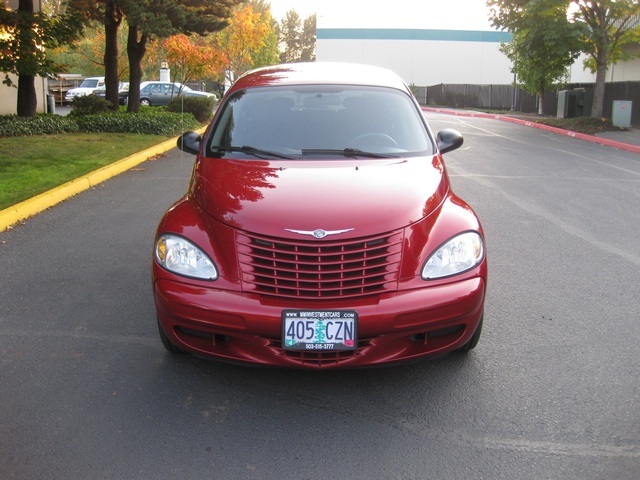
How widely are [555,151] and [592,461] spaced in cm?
1442

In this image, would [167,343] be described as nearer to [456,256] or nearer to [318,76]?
[456,256]

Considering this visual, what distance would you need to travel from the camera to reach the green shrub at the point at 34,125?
15242mm

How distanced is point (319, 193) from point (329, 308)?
30.4 inches

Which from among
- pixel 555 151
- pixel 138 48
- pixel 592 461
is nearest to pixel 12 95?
pixel 138 48

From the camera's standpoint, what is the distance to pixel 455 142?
205 inches

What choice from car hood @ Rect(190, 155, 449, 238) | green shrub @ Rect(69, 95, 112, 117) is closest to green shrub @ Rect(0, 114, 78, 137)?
green shrub @ Rect(69, 95, 112, 117)

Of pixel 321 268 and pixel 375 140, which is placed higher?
pixel 375 140

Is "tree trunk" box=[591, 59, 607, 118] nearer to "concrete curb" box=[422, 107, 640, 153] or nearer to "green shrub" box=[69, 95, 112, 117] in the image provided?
"concrete curb" box=[422, 107, 640, 153]

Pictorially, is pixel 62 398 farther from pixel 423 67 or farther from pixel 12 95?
pixel 423 67

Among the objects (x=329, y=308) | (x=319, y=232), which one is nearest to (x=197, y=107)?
(x=319, y=232)

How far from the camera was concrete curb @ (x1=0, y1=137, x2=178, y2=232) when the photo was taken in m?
7.71

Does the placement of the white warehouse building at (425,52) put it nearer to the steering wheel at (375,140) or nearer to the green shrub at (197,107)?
the green shrub at (197,107)

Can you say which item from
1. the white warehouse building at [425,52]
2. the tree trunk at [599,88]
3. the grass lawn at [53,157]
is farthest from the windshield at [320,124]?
the white warehouse building at [425,52]

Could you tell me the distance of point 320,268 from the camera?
3.53 meters
